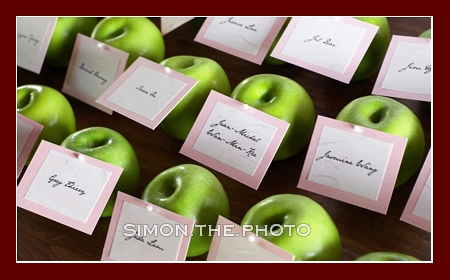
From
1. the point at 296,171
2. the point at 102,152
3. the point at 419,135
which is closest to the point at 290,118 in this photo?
the point at 296,171

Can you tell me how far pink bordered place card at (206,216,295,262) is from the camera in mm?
722

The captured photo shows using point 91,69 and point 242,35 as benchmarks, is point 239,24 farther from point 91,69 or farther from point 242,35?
point 91,69

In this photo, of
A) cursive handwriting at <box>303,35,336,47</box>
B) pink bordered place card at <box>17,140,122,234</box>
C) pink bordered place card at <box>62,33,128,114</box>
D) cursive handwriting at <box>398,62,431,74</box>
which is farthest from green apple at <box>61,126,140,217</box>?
cursive handwriting at <box>398,62,431,74</box>

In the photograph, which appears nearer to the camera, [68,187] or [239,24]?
[68,187]

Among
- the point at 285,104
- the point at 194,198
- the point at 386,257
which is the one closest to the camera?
the point at 386,257

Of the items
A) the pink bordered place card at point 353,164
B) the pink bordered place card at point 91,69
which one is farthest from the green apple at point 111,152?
the pink bordered place card at point 353,164

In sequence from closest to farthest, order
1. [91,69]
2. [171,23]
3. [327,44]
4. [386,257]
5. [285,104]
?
→ 1. [386,257]
2. [285,104]
3. [327,44]
4. [91,69]
5. [171,23]

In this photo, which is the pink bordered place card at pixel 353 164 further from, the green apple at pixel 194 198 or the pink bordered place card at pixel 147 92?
the pink bordered place card at pixel 147 92

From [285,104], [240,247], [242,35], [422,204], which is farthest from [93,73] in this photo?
[422,204]

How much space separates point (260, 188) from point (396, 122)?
0.26 metres

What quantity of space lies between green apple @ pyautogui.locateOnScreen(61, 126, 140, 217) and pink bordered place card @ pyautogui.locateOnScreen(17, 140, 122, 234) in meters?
0.02

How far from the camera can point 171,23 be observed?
125 cm

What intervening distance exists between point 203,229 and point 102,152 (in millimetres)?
220

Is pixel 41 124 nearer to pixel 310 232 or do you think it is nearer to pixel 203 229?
pixel 203 229
